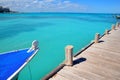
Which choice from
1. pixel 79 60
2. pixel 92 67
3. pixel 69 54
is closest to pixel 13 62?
pixel 69 54

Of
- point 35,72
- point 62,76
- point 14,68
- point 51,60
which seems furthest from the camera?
point 51,60

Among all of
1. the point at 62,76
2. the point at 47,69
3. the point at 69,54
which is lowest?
the point at 47,69

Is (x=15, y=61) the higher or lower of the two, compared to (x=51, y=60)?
higher

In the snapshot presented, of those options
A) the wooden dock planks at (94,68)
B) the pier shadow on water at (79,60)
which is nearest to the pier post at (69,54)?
the wooden dock planks at (94,68)

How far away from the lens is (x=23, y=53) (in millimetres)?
7125

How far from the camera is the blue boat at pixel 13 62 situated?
5238 mm

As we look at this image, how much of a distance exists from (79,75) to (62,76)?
2.30ft

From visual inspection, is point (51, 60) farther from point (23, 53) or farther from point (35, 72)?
point (23, 53)

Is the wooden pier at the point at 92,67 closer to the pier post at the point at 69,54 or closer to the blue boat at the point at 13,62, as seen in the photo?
the pier post at the point at 69,54

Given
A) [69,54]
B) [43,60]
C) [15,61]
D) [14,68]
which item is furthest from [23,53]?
[43,60]

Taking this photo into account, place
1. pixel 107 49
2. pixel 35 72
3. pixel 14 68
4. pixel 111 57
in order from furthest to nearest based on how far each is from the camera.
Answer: pixel 35 72
pixel 107 49
pixel 111 57
pixel 14 68

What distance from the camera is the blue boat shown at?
5238 millimetres

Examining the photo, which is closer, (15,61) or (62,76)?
(62,76)

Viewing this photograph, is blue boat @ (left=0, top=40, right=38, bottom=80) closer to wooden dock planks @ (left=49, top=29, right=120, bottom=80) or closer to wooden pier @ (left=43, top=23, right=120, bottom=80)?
wooden pier @ (left=43, top=23, right=120, bottom=80)
